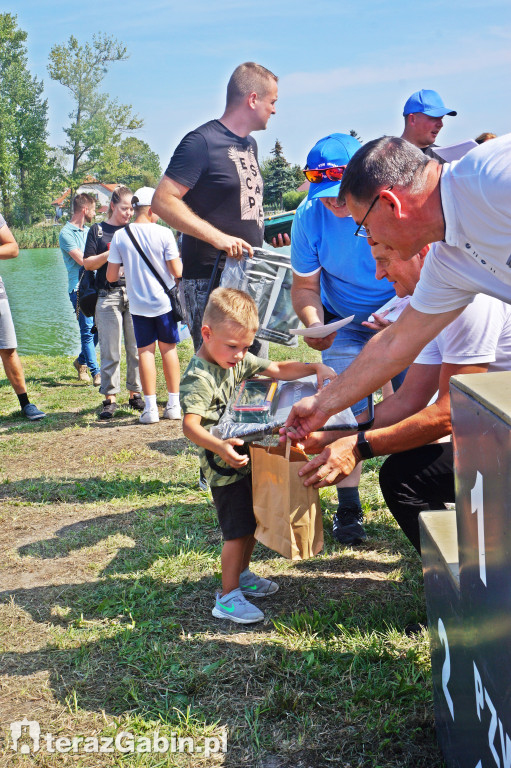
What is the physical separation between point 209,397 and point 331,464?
591 mm

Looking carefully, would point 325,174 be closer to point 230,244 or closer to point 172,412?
point 230,244

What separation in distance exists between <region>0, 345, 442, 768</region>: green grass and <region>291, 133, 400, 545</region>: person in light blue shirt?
35 centimetres

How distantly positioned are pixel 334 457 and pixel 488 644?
136 centimetres

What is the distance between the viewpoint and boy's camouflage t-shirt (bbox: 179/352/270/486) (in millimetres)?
2922

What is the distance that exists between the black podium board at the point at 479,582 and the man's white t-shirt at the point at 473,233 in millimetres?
689

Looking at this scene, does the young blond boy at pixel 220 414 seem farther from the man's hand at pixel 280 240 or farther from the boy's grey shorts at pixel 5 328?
the boy's grey shorts at pixel 5 328

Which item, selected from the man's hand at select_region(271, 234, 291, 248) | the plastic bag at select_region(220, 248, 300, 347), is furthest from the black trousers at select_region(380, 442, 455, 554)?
the man's hand at select_region(271, 234, 291, 248)

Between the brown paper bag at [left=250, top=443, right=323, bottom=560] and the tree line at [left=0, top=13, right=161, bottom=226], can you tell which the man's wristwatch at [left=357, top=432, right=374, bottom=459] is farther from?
the tree line at [left=0, top=13, right=161, bottom=226]

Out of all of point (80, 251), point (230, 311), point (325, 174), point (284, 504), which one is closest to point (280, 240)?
point (325, 174)

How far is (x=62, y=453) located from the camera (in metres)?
5.81

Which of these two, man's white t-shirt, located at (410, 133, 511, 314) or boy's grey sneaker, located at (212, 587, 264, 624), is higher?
man's white t-shirt, located at (410, 133, 511, 314)

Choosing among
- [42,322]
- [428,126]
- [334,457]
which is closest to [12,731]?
[334,457]

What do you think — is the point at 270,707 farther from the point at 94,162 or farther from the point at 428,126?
the point at 94,162

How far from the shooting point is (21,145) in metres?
57.8
